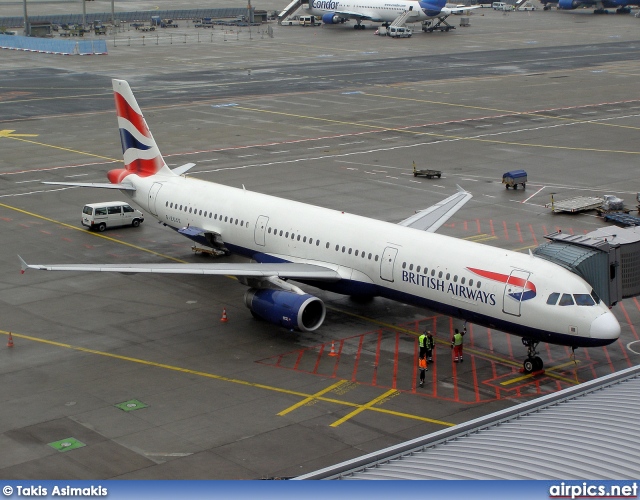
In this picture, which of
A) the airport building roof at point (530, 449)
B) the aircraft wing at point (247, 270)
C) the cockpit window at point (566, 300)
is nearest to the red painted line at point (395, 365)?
the aircraft wing at point (247, 270)

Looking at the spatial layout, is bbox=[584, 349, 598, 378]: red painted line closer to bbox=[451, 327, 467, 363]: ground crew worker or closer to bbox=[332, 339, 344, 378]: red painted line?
bbox=[451, 327, 467, 363]: ground crew worker

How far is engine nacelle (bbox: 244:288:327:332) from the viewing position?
42562mm

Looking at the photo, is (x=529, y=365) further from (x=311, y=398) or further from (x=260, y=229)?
(x=260, y=229)

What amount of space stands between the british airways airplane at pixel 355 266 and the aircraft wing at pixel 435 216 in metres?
0.11

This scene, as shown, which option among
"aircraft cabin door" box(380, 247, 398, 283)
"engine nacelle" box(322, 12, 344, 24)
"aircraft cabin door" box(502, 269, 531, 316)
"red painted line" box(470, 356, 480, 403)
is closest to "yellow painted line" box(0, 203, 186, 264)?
"aircraft cabin door" box(380, 247, 398, 283)

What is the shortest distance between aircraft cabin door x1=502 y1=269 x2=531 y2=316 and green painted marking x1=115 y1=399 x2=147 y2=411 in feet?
49.3

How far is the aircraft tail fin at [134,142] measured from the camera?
57.6 metres

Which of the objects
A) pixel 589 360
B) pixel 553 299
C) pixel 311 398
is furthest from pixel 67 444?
pixel 589 360

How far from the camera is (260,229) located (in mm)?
49938

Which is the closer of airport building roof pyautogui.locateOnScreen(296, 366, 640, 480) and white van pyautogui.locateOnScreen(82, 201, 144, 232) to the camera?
airport building roof pyautogui.locateOnScreen(296, 366, 640, 480)

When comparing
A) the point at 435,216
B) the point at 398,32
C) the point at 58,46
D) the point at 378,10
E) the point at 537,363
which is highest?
the point at 378,10

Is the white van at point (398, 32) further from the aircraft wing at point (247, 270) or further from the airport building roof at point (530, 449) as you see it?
the airport building roof at point (530, 449)

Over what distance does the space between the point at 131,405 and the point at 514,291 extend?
15863 millimetres

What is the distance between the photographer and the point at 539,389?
38719mm
